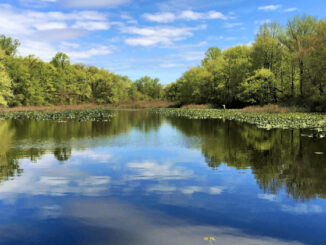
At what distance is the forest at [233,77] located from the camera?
1702 inches

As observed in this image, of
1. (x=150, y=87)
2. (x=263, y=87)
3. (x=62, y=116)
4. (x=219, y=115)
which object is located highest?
(x=150, y=87)

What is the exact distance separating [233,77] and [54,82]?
155 ft

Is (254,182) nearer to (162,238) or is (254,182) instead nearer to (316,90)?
(162,238)

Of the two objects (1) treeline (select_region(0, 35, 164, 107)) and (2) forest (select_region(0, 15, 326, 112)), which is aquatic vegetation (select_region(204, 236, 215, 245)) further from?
(1) treeline (select_region(0, 35, 164, 107))

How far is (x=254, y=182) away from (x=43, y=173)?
7026 mm

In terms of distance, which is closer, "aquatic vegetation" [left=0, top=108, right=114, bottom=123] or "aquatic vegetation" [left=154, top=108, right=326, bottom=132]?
"aquatic vegetation" [left=154, top=108, right=326, bottom=132]

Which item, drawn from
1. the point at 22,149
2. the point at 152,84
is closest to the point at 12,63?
the point at 22,149

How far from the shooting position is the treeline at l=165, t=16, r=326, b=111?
41156mm

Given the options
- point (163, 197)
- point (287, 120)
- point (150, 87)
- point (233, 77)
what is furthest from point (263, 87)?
point (150, 87)

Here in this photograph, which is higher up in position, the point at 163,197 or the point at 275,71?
the point at 275,71

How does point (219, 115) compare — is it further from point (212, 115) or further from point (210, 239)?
point (210, 239)

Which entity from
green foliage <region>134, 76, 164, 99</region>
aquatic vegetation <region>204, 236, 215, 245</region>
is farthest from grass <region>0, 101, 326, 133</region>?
green foliage <region>134, 76, 164, 99</region>

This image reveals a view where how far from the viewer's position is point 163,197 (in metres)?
7.46

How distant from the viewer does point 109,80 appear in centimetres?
9831
